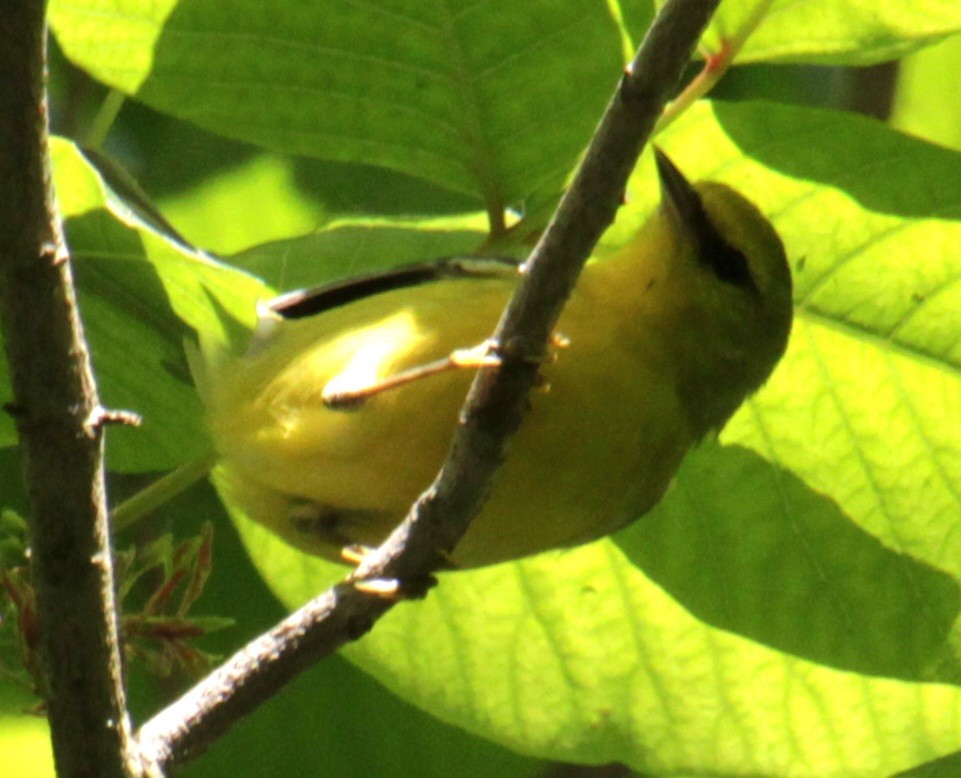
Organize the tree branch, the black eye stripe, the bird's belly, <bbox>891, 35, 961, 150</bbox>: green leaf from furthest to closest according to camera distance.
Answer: <bbox>891, 35, 961, 150</bbox>: green leaf → the black eye stripe → the bird's belly → the tree branch

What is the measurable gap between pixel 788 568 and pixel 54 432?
1.89m

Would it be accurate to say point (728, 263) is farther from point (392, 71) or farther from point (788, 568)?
point (392, 71)

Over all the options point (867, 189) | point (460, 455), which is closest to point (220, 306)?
point (460, 455)

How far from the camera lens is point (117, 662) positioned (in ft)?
7.52

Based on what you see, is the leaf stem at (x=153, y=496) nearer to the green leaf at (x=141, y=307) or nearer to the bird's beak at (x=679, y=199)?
the green leaf at (x=141, y=307)

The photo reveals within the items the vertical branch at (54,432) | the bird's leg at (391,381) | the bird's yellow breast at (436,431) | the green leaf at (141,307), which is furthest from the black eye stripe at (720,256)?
the vertical branch at (54,432)

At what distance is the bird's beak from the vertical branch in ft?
5.18

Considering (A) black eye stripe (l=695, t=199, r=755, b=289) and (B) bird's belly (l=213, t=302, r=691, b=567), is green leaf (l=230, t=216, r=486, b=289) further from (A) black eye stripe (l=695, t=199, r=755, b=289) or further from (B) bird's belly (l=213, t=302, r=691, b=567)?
(A) black eye stripe (l=695, t=199, r=755, b=289)

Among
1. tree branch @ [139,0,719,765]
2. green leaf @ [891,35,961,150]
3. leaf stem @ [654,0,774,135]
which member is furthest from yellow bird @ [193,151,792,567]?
green leaf @ [891,35,961,150]

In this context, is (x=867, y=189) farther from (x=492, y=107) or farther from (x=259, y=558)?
(x=259, y=558)

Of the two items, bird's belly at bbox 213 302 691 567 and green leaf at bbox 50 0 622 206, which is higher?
green leaf at bbox 50 0 622 206

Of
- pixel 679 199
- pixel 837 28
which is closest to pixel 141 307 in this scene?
pixel 679 199

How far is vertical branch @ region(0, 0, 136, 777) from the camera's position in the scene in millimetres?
1886

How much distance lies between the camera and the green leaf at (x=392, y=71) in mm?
3053
